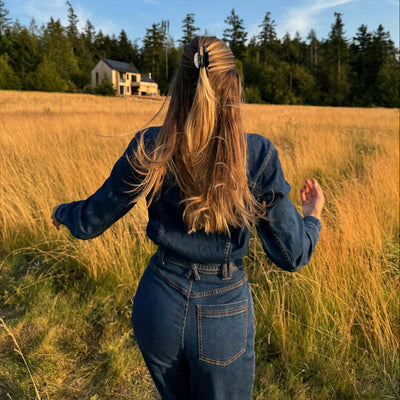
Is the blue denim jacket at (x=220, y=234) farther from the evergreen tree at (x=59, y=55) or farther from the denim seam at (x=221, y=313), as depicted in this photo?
the evergreen tree at (x=59, y=55)

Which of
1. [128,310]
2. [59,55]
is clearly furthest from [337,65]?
[128,310]

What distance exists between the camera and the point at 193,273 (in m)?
1.16

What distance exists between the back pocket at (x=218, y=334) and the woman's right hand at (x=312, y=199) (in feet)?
1.57

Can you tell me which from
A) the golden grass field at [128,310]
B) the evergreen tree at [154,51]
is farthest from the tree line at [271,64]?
the golden grass field at [128,310]

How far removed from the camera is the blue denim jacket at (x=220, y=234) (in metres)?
1.09

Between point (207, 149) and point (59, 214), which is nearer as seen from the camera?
point (207, 149)

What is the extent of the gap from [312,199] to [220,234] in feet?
1.42

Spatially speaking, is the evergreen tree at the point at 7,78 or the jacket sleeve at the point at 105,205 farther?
the evergreen tree at the point at 7,78

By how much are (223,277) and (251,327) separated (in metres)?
0.22

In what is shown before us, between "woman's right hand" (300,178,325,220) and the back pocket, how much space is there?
48cm

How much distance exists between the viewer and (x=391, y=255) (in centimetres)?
318

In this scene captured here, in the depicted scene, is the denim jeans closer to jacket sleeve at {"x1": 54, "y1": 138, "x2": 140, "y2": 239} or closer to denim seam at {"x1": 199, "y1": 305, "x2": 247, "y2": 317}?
denim seam at {"x1": 199, "y1": 305, "x2": 247, "y2": 317}

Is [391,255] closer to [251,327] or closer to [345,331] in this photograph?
[345,331]

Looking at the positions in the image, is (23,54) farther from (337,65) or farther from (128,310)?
(128,310)
